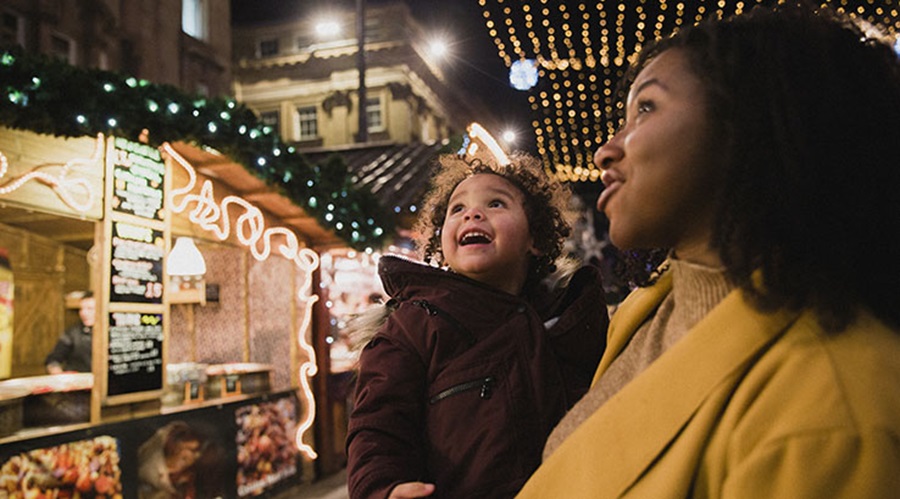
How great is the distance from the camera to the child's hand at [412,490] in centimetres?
178

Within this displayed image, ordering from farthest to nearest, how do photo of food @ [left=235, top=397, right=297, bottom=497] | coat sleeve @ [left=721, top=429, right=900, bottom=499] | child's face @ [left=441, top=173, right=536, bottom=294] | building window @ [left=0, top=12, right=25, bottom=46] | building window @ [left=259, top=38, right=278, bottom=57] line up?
building window @ [left=259, top=38, right=278, bottom=57]
building window @ [left=0, top=12, right=25, bottom=46]
photo of food @ [left=235, top=397, right=297, bottom=497]
child's face @ [left=441, top=173, right=536, bottom=294]
coat sleeve @ [left=721, top=429, right=900, bottom=499]

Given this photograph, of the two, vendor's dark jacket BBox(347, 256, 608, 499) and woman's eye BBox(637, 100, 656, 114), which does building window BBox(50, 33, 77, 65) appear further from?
woman's eye BBox(637, 100, 656, 114)

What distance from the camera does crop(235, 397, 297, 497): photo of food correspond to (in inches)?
269

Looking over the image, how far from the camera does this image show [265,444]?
7199 mm

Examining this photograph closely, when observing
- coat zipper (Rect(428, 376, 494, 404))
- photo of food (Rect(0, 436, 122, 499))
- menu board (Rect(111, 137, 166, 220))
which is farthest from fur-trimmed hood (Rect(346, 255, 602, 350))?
menu board (Rect(111, 137, 166, 220))

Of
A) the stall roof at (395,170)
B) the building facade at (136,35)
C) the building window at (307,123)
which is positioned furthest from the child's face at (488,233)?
the building window at (307,123)

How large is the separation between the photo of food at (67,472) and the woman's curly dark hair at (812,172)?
4.87 metres

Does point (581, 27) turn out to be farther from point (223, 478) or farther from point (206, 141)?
point (223, 478)

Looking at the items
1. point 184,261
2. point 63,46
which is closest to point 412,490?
point 184,261

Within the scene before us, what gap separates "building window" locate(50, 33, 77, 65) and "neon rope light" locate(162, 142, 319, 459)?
426 inches

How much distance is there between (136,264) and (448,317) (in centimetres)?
450

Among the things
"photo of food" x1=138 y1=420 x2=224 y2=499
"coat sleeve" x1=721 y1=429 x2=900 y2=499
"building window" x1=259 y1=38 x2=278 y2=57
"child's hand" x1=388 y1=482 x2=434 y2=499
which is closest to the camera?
"coat sleeve" x1=721 y1=429 x2=900 y2=499

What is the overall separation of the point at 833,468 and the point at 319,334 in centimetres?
804

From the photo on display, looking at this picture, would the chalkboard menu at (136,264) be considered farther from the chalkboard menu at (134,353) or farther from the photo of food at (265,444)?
the photo of food at (265,444)
